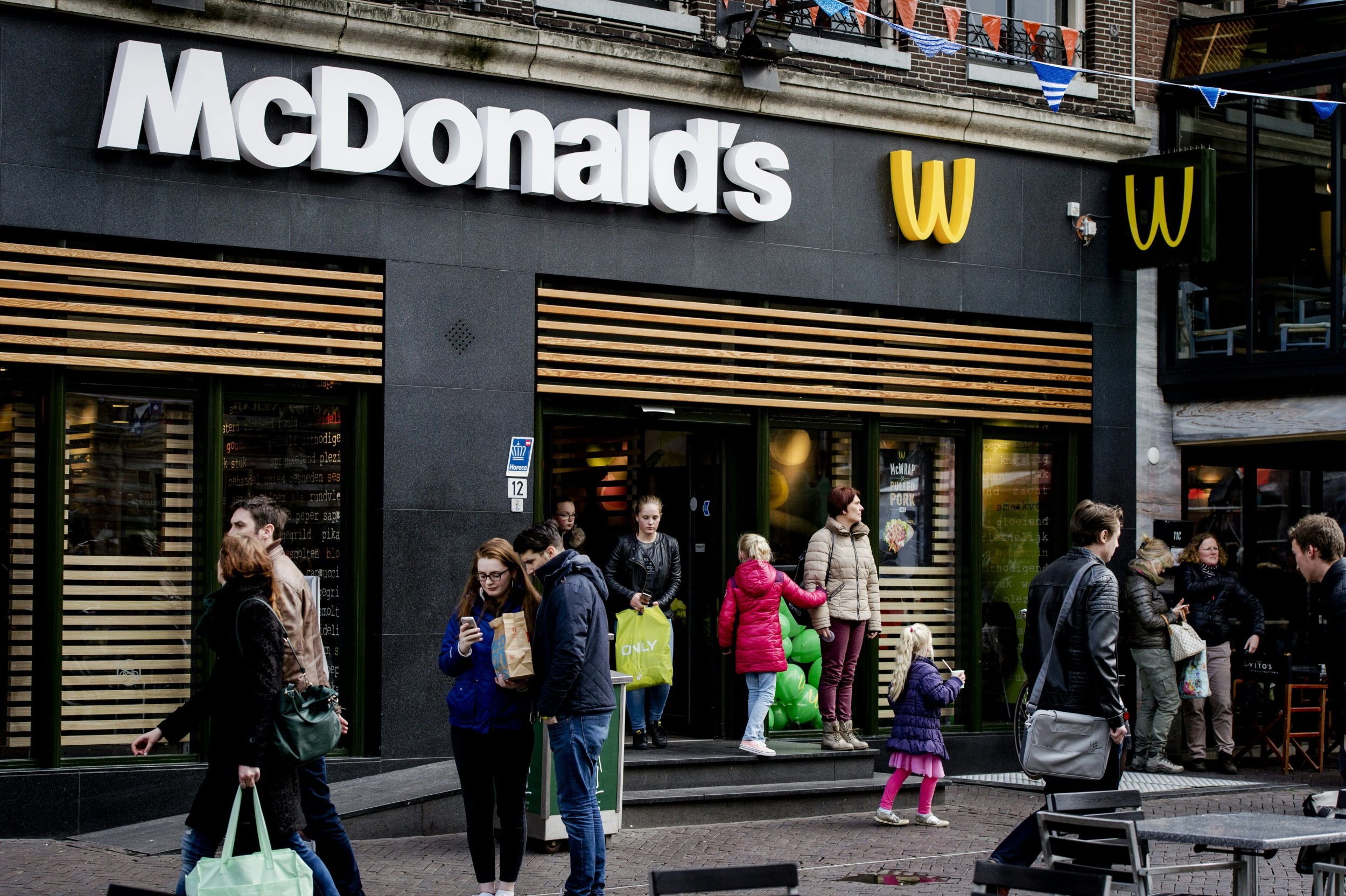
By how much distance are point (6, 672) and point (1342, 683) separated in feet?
26.0

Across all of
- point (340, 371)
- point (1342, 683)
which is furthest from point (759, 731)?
point (1342, 683)

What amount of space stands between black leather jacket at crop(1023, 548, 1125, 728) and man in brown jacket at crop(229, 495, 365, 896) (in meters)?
3.36

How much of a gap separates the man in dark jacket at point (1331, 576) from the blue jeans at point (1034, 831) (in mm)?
1112

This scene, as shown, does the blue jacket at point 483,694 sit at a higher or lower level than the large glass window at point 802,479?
lower

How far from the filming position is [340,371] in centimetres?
1182

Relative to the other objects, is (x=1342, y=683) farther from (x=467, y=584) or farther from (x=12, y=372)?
(x=12, y=372)

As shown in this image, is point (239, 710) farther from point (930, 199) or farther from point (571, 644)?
point (930, 199)

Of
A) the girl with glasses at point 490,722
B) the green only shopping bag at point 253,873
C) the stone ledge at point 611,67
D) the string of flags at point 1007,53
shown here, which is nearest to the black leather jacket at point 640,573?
the stone ledge at point 611,67

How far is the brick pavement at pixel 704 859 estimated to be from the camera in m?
9.23

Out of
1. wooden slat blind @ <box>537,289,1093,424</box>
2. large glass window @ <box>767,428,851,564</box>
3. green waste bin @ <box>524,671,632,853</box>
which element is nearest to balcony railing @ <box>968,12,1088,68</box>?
wooden slat blind @ <box>537,289,1093,424</box>

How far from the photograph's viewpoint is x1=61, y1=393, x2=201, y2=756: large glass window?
434 inches

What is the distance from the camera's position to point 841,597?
12.6 meters

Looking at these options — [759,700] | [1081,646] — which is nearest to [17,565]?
[759,700]

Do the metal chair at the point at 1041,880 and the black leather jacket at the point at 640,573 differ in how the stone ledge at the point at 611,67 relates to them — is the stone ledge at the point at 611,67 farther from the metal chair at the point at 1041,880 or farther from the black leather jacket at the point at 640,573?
the metal chair at the point at 1041,880
